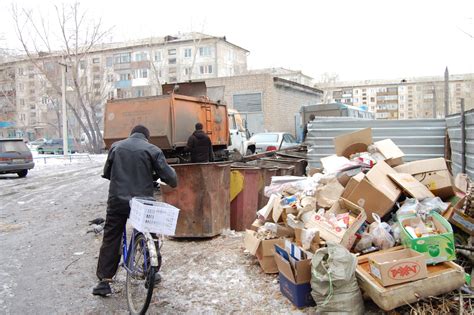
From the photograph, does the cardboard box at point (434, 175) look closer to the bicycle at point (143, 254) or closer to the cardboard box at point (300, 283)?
the cardboard box at point (300, 283)

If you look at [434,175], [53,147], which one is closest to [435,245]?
[434,175]

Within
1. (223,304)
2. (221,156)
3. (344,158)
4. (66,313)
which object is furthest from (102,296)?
(221,156)

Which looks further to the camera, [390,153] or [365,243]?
[390,153]

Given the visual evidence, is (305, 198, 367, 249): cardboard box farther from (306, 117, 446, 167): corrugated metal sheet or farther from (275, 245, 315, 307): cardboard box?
(306, 117, 446, 167): corrugated metal sheet

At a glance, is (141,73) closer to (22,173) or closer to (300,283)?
(22,173)

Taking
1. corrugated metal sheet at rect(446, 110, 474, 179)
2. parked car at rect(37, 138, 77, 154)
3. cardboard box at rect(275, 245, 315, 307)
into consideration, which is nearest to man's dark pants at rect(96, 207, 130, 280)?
cardboard box at rect(275, 245, 315, 307)

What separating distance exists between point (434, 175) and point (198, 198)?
10.4 feet

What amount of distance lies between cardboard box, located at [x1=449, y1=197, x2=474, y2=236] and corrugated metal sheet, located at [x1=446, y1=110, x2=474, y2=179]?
4.46ft

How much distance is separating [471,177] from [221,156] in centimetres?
907

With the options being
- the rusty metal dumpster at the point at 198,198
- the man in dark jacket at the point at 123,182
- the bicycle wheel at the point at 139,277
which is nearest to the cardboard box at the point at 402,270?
the bicycle wheel at the point at 139,277

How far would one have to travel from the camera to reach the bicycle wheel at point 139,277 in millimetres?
3904

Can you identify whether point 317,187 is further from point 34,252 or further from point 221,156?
point 221,156

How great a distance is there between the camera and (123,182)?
14.5ft

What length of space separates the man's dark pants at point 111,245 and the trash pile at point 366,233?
1.54 metres
